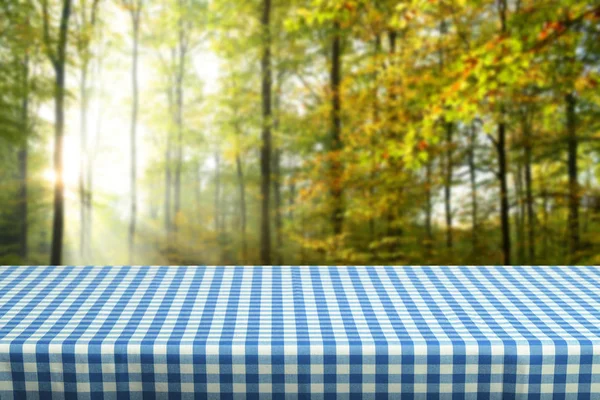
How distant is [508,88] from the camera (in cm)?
556

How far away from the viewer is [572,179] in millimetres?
5648

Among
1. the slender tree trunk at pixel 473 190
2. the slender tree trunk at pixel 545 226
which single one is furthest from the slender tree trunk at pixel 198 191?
the slender tree trunk at pixel 545 226

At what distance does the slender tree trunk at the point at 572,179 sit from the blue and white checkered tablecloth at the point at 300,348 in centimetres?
476

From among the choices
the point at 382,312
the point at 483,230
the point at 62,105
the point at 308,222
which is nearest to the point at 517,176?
the point at 483,230

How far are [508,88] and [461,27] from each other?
670mm

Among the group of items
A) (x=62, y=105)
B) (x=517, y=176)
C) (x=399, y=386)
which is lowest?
(x=399, y=386)

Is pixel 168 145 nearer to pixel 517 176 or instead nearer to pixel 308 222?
pixel 308 222

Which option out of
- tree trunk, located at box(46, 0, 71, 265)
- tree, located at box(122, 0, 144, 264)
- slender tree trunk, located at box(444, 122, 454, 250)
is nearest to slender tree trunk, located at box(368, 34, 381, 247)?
slender tree trunk, located at box(444, 122, 454, 250)

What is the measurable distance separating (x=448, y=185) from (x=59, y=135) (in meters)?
3.48

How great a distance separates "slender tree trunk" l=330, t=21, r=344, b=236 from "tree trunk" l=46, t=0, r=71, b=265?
7.67ft

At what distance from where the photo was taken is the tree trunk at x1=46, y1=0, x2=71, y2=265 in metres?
5.53

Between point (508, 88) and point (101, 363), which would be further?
point (508, 88)

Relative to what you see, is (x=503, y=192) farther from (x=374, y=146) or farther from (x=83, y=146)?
(x=83, y=146)

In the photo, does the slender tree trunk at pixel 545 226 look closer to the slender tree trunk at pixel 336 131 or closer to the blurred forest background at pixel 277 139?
the blurred forest background at pixel 277 139
